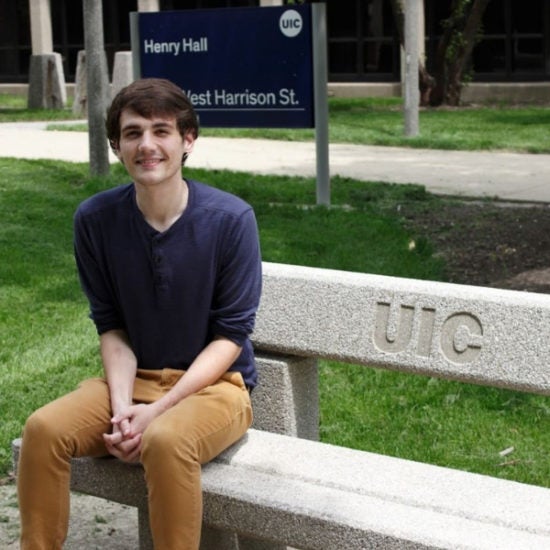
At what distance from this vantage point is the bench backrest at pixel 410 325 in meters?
3.45

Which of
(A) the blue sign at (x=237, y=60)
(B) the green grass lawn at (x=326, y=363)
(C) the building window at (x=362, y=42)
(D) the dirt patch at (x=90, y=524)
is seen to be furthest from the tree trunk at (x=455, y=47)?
(D) the dirt patch at (x=90, y=524)

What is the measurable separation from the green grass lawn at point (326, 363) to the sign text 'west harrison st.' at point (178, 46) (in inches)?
45.6

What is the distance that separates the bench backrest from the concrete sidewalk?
6294 millimetres

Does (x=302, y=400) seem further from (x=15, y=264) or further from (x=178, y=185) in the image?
(x=15, y=264)

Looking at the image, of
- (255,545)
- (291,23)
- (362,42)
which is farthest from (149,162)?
(362,42)

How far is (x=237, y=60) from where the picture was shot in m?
9.52

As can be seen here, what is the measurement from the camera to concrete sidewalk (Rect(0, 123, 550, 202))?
10.8 m

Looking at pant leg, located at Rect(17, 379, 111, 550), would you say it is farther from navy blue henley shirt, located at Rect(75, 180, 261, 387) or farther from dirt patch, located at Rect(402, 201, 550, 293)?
dirt patch, located at Rect(402, 201, 550, 293)

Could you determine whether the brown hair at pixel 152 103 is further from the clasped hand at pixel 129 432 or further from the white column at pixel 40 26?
the white column at pixel 40 26

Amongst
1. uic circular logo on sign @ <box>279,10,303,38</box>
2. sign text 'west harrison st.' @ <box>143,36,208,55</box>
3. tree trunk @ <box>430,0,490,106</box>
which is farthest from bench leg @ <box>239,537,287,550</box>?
tree trunk @ <box>430,0,490,106</box>

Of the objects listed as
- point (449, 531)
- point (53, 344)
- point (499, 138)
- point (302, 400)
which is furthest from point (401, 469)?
point (499, 138)

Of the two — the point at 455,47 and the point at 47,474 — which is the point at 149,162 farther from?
the point at 455,47

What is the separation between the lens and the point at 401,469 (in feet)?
11.3

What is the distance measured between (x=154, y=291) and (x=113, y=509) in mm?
1209
